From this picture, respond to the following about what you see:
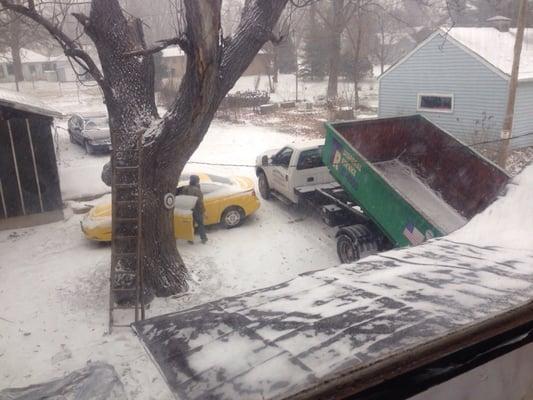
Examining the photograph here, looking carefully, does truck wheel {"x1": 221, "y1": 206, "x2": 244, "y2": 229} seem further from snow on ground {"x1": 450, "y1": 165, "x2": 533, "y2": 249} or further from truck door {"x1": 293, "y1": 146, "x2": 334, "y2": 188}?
snow on ground {"x1": 450, "y1": 165, "x2": 533, "y2": 249}

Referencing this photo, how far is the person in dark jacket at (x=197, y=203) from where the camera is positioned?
31.6 ft

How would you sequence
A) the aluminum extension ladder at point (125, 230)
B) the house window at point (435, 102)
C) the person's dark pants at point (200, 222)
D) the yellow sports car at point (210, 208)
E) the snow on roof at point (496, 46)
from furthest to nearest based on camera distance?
the house window at point (435, 102) < the snow on roof at point (496, 46) < the person's dark pants at point (200, 222) < the yellow sports car at point (210, 208) < the aluminum extension ladder at point (125, 230)

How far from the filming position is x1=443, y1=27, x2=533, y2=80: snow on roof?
54.9ft

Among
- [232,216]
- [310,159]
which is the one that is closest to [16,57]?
[232,216]

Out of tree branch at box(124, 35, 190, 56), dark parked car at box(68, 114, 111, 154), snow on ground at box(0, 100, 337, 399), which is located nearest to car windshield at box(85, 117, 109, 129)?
dark parked car at box(68, 114, 111, 154)

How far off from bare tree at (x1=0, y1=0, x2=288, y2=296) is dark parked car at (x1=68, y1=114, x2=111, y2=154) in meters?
11.2

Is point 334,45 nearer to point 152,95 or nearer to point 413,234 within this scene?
point 152,95

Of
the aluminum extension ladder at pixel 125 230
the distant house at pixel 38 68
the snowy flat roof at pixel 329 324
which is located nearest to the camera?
the snowy flat roof at pixel 329 324

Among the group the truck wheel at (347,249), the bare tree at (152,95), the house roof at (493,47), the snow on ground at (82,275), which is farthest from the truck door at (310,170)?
the house roof at (493,47)

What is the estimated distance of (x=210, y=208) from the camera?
34.3 feet

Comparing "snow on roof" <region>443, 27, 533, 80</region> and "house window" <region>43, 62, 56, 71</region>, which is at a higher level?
"house window" <region>43, 62, 56, 71</region>

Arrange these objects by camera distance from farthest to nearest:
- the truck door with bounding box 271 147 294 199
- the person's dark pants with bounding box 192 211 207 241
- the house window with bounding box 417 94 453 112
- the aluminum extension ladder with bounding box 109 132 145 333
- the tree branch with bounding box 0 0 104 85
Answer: the house window with bounding box 417 94 453 112, the truck door with bounding box 271 147 294 199, the person's dark pants with bounding box 192 211 207 241, the aluminum extension ladder with bounding box 109 132 145 333, the tree branch with bounding box 0 0 104 85

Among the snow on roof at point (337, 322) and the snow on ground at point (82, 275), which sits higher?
the snow on roof at point (337, 322)

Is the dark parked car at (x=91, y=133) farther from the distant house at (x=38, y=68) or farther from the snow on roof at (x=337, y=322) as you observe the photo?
the distant house at (x=38, y=68)
